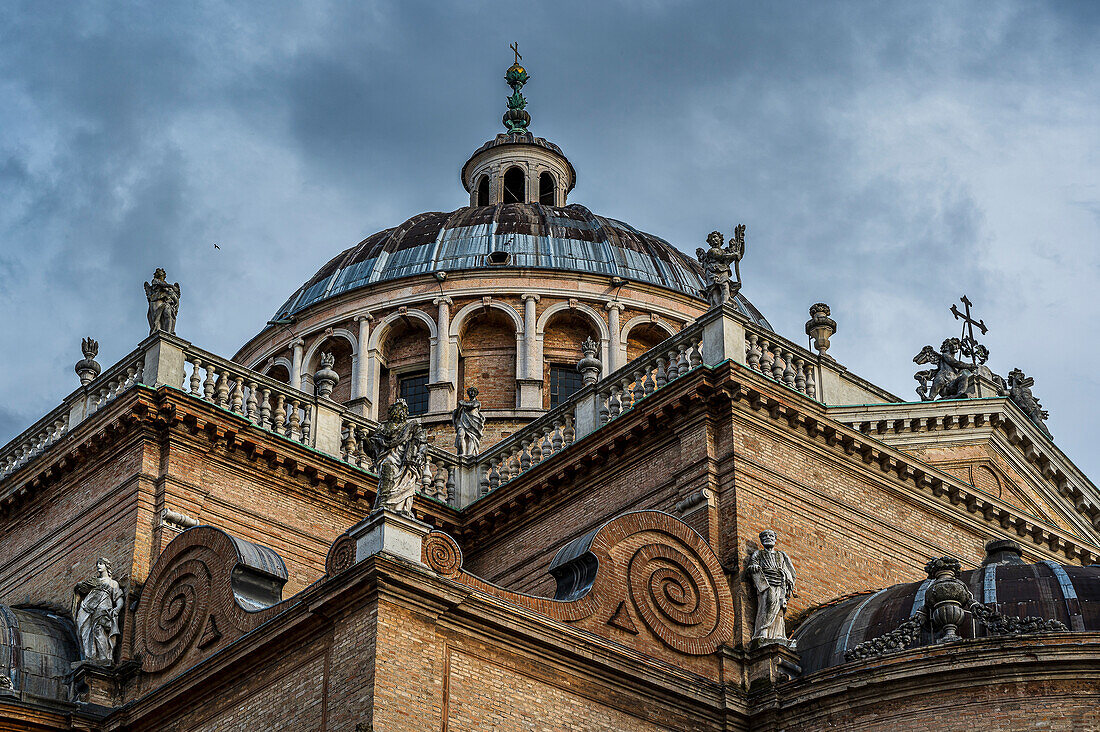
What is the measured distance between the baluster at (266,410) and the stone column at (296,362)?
438 inches

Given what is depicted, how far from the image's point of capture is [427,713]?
20.7 metres

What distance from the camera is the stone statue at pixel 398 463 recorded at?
859 inches

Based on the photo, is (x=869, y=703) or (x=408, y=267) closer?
(x=869, y=703)

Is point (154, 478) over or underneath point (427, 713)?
over

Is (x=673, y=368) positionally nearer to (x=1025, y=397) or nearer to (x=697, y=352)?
(x=697, y=352)

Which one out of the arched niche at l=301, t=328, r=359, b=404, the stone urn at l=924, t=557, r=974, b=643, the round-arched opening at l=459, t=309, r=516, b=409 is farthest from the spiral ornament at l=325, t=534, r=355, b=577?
the arched niche at l=301, t=328, r=359, b=404

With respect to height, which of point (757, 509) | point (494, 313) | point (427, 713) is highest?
point (494, 313)

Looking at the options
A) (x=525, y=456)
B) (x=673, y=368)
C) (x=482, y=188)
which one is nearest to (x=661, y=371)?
(x=673, y=368)

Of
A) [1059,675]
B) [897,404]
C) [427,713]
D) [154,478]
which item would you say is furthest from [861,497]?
[154,478]

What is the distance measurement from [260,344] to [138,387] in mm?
15288

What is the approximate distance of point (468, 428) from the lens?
104 feet

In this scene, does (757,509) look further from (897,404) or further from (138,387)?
(138,387)

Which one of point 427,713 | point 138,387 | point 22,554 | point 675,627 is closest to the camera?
point 427,713

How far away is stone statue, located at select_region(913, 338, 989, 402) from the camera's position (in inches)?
1187
